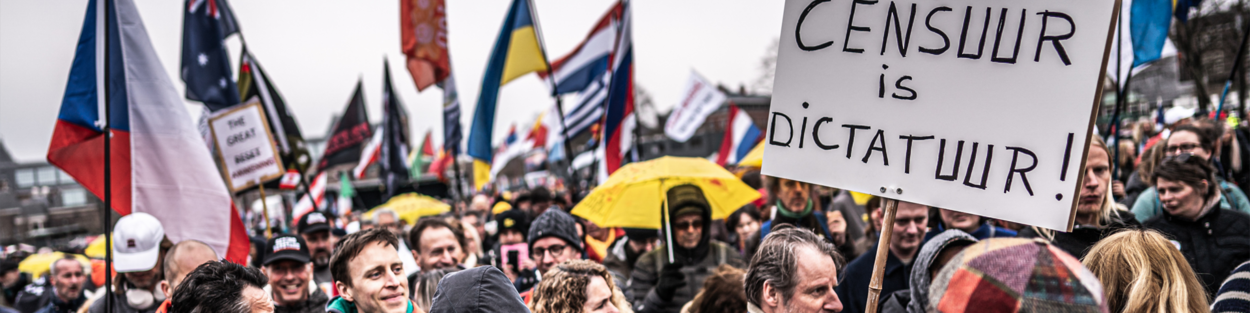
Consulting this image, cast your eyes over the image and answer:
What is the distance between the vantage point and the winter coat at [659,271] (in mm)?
4281

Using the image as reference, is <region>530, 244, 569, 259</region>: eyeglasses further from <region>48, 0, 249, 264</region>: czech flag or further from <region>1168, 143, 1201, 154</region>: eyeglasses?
<region>1168, 143, 1201, 154</region>: eyeglasses

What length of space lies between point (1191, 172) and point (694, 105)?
923 cm

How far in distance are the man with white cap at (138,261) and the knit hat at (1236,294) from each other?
4777 millimetres

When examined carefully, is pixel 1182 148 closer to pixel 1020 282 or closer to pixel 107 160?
pixel 1020 282

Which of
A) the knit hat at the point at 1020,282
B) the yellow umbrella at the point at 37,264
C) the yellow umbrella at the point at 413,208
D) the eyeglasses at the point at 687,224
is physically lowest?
the yellow umbrella at the point at 37,264

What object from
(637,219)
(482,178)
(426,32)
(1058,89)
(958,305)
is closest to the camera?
(958,305)

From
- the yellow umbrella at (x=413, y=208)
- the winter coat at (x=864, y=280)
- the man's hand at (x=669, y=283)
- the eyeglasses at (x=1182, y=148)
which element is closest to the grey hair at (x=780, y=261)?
the winter coat at (x=864, y=280)

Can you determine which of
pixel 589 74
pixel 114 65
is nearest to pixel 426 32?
pixel 589 74

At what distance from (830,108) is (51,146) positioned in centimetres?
426

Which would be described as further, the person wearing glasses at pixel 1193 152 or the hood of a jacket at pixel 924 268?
the person wearing glasses at pixel 1193 152

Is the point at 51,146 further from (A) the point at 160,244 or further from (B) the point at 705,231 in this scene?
(B) the point at 705,231

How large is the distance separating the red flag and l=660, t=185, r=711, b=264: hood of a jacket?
4743 millimetres

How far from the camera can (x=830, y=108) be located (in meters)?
2.15

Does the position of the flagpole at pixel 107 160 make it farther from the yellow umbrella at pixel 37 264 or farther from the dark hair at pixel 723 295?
the yellow umbrella at pixel 37 264
